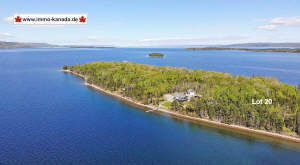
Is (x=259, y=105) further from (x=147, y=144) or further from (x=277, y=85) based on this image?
(x=147, y=144)

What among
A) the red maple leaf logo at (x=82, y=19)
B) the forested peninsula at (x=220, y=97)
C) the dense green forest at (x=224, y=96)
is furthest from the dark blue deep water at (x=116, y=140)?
the red maple leaf logo at (x=82, y=19)

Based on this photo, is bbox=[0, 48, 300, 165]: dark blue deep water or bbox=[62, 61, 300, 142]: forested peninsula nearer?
bbox=[0, 48, 300, 165]: dark blue deep water

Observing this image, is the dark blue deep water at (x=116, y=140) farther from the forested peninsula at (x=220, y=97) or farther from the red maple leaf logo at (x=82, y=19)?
the red maple leaf logo at (x=82, y=19)

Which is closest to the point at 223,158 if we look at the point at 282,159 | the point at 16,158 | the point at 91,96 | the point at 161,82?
the point at 282,159

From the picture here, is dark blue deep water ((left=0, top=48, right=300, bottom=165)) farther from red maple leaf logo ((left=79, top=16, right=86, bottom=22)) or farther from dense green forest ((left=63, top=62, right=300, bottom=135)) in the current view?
red maple leaf logo ((left=79, top=16, right=86, bottom=22))

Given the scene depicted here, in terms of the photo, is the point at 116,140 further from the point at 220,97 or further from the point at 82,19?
the point at 220,97

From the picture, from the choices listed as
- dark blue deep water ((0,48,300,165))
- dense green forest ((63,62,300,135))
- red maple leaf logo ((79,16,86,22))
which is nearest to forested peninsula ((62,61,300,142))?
dense green forest ((63,62,300,135))

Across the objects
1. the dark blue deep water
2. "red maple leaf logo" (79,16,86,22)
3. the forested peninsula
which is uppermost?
"red maple leaf logo" (79,16,86,22)
